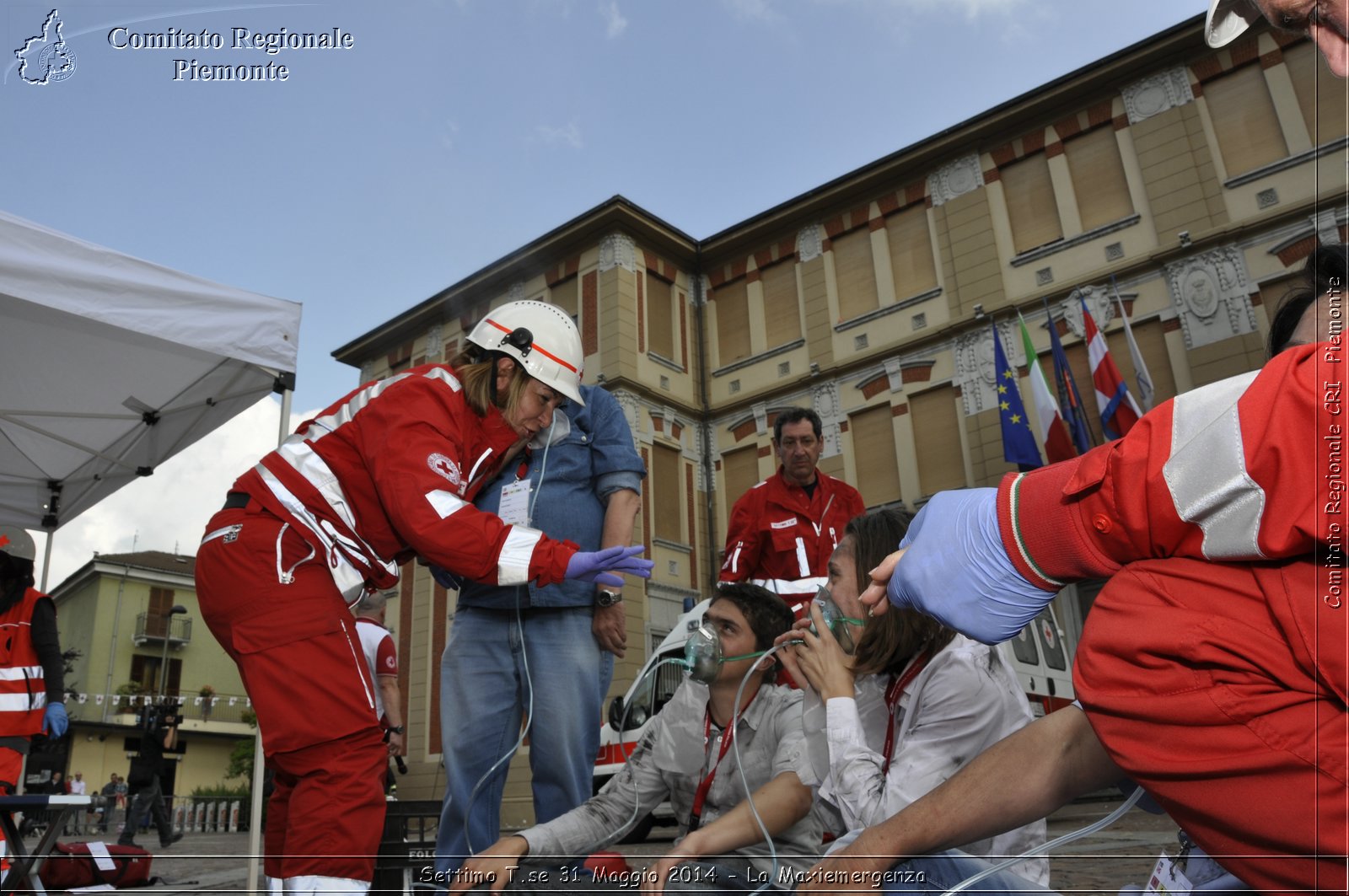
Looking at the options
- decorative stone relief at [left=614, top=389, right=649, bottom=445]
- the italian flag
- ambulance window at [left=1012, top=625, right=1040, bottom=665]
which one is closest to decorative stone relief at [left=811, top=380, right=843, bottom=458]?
decorative stone relief at [left=614, top=389, right=649, bottom=445]

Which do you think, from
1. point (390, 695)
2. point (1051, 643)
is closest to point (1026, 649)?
point (1051, 643)

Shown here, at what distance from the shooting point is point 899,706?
2.21m

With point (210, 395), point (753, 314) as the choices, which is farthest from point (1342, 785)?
point (753, 314)

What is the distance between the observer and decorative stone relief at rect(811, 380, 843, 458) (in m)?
18.7

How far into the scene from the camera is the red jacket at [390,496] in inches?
93.6

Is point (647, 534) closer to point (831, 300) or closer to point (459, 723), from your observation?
point (831, 300)

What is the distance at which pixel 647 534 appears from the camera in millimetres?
19016

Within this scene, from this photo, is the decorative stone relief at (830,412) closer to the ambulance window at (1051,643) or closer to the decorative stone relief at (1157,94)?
the decorative stone relief at (1157,94)

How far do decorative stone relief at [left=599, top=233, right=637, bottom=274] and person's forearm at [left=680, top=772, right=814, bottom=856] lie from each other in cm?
1858

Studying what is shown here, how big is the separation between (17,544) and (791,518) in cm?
462

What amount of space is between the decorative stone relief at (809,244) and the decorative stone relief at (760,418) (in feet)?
10.9

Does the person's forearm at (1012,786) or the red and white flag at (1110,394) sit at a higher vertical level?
the red and white flag at (1110,394)

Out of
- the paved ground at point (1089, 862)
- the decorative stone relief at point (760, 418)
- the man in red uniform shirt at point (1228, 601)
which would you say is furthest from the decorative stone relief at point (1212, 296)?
the man in red uniform shirt at point (1228, 601)

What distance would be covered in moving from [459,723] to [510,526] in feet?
3.55
